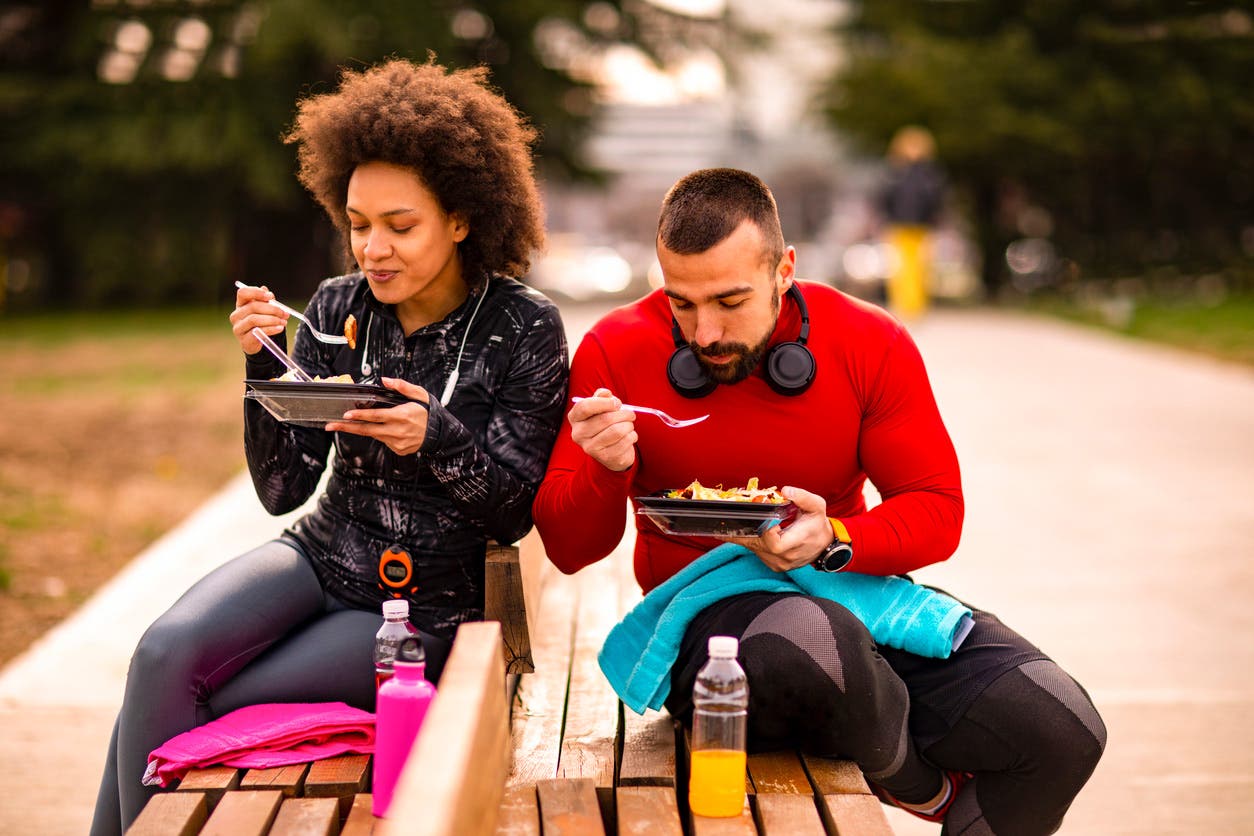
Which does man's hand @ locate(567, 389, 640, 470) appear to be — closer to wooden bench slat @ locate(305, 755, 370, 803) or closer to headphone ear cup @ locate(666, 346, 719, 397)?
headphone ear cup @ locate(666, 346, 719, 397)

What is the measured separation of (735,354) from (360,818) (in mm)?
1259

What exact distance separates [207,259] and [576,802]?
20663 mm

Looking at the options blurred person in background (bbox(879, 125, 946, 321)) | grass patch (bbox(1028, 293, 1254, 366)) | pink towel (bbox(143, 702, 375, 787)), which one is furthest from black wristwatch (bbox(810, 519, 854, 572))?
blurred person in background (bbox(879, 125, 946, 321))

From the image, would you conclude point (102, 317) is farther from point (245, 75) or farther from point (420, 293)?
point (420, 293)

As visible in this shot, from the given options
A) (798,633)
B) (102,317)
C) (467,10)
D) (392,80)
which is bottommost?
(102,317)

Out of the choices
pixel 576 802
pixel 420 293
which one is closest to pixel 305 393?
pixel 420 293

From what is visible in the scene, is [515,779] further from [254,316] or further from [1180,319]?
[1180,319]

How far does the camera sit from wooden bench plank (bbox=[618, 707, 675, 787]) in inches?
112

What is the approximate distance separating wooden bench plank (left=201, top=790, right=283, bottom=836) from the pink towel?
0.16 metres

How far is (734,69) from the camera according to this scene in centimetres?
2331

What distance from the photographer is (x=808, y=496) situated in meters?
2.97

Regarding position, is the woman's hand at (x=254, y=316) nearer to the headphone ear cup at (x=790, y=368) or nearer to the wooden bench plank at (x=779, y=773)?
the headphone ear cup at (x=790, y=368)

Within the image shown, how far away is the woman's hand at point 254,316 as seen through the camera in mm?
3281

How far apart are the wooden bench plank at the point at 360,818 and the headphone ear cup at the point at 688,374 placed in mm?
1122
